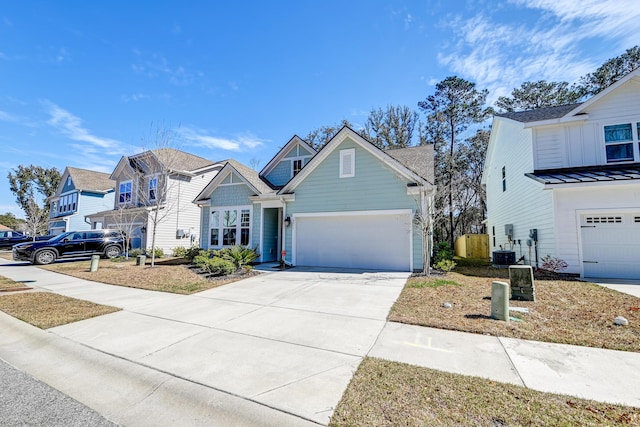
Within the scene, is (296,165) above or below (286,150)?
below

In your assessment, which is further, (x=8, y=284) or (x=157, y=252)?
(x=157, y=252)

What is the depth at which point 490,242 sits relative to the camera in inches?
797

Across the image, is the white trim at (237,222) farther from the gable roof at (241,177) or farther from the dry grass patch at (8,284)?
the dry grass patch at (8,284)

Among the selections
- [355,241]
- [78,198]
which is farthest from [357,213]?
[78,198]

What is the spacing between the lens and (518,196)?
13820 millimetres

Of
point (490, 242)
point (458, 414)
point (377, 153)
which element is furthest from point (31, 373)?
point (490, 242)

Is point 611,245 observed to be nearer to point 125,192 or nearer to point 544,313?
point 544,313

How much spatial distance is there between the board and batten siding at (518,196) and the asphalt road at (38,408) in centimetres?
1342

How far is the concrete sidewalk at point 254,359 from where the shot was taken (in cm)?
286

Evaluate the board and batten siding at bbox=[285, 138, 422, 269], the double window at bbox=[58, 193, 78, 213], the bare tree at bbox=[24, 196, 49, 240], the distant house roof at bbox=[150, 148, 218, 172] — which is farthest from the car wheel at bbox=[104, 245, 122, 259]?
the bare tree at bbox=[24, 196, 49, 240]

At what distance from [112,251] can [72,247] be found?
6.52 ft

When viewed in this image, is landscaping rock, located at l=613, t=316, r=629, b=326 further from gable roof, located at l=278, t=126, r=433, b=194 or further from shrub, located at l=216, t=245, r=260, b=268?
shrub, located at l=216, t=245, r=260, b=268

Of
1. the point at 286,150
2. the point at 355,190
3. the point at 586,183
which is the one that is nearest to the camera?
the point at 586,183

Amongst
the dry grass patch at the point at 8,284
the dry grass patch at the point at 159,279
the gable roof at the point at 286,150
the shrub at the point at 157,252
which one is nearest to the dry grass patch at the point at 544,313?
the dry grass patch at the point at 159,279
